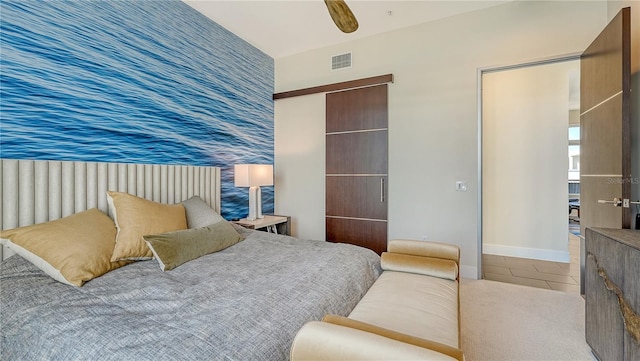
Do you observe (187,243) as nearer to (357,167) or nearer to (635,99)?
(357,167)

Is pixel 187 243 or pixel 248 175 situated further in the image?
pixel 248 175

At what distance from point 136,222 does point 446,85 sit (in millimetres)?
3224

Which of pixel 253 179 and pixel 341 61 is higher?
pixel 341 61

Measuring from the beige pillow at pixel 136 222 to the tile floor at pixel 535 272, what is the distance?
3.27m

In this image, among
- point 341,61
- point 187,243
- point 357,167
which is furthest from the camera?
point 341,61

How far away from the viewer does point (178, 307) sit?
1.16 metres

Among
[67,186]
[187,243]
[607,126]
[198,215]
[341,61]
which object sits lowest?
[187,243]

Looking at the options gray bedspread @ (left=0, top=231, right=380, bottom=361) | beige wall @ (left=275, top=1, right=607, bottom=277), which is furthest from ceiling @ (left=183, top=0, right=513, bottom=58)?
gray bedspread @ (left=0, top=231, right=380, bottom=361)

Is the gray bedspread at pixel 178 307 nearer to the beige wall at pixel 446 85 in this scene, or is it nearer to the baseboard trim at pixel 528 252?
the beige wall at pixel 446 85

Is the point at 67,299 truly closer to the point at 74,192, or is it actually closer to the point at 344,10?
the point at 74,192

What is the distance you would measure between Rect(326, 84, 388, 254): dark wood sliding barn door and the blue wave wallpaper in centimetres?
115

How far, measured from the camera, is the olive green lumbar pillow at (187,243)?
65.7 inches

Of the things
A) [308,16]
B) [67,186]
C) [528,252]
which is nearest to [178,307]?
[67,186]

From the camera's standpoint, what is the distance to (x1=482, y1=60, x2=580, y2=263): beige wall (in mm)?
3641
